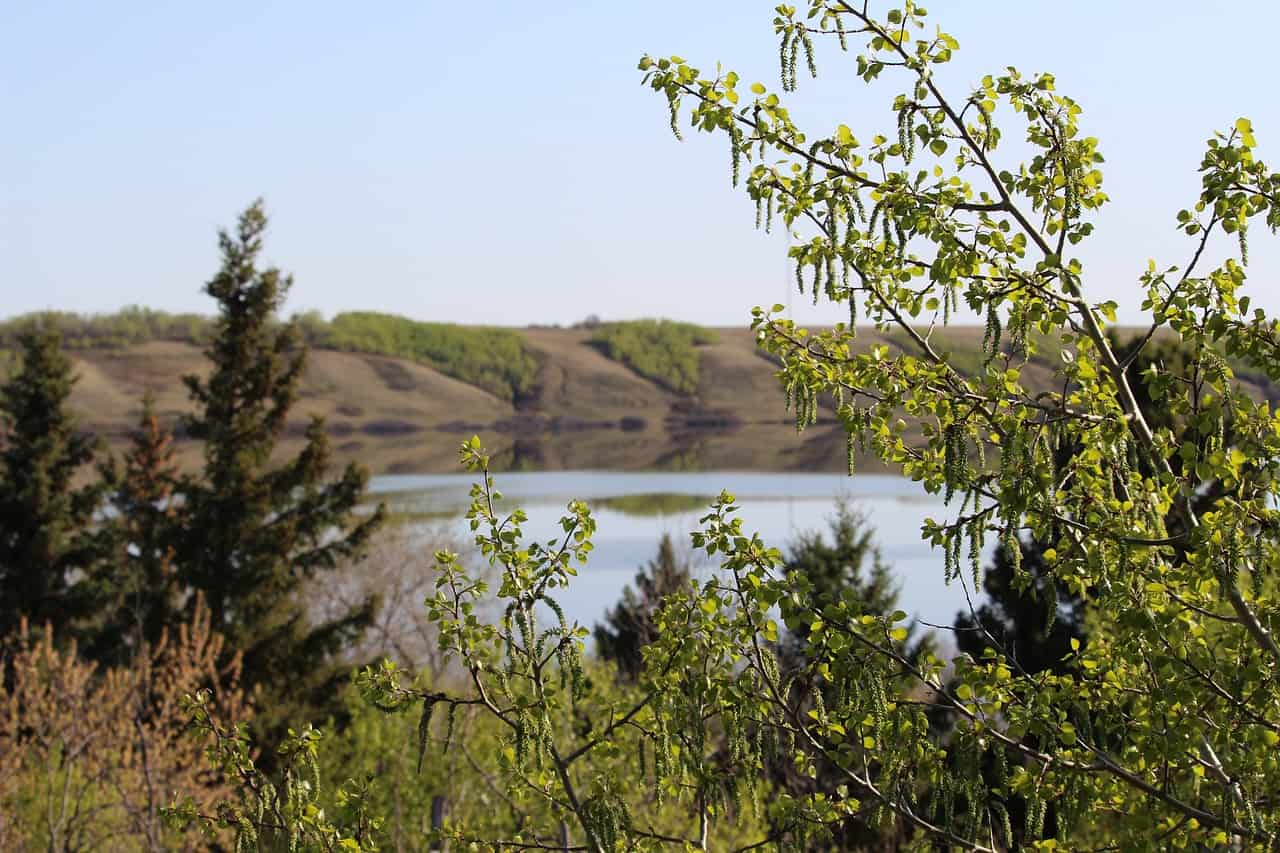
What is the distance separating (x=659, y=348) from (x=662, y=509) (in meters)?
120

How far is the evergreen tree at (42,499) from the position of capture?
84.1ft

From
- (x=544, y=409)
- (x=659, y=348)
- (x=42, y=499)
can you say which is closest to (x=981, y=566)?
(x=42, y=499)

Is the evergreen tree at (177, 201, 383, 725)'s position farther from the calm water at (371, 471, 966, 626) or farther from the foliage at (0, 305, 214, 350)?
the foliage at (0, 305, 214, 350)

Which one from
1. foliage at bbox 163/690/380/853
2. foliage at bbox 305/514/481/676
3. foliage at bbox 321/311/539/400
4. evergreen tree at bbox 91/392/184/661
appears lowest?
foliage at bbox 305/514/481/676

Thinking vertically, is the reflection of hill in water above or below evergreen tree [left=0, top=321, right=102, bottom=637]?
below

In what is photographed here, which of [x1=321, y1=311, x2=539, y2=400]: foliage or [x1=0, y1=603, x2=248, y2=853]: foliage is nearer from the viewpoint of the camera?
[x1=0, y1=603, x2=248, y2=853]: foliage

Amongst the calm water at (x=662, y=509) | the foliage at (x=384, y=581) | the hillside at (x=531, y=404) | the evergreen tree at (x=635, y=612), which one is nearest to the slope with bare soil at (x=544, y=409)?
the hillside at (x=531, y=404)

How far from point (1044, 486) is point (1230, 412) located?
0.61 metres

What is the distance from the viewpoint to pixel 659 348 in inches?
7116

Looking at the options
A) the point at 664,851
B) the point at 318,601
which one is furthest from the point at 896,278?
the point at 318,601

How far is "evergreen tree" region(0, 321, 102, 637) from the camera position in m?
25.6

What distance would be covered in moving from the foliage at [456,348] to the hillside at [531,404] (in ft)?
1.78

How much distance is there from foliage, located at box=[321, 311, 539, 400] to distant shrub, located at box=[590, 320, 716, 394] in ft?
38.3

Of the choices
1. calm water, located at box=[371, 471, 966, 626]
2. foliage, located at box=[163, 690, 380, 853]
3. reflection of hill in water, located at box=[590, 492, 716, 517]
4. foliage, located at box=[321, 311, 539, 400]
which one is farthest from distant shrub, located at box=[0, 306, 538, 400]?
foliage, located at box=[163, 690, 380, 853]
